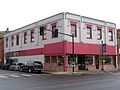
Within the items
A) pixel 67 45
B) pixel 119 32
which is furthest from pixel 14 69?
pixel 119 32

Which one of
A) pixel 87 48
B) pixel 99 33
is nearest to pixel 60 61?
pixel 87 48

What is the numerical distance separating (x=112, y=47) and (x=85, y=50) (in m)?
7.81

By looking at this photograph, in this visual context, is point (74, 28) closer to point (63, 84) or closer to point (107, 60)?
point (107, 60)

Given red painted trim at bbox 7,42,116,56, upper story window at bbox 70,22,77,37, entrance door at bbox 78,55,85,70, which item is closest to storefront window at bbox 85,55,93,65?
entrance door at bbox 78,55,85,70

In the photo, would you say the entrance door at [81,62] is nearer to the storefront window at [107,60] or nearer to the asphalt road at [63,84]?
the storefront window at [107,60]

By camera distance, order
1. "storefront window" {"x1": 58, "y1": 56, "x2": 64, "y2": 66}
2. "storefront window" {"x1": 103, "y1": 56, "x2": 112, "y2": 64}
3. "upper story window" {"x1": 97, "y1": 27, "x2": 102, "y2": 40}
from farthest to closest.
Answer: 1. "storefront window" {"x1": 103, "y1": 56, "x2": 112, "y2": 64}
2. "upper story window" {"x1": 97, "y1": 27, "x2": 102, "y2": 40}
3. "storefront window" {"x1": 58, "y1": 56, "x2": 64, "y2": 66}

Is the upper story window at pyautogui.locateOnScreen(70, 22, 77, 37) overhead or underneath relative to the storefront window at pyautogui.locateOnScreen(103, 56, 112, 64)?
overhead

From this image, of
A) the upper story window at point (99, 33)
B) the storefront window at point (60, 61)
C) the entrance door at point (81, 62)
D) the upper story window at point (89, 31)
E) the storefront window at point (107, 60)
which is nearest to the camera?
the storefront window at point (60, 61)

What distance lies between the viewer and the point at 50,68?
32500mm

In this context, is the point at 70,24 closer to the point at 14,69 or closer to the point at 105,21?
the point at 105,21

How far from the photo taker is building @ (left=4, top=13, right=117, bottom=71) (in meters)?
31.0

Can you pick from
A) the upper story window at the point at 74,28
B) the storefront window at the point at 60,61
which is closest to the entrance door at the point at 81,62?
the storefront window at the point at 60,61

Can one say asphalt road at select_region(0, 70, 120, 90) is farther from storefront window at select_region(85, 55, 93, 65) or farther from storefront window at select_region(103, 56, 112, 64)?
storefront window at select_region(103, 56, 112, 64)

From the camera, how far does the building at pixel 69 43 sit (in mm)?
31016
